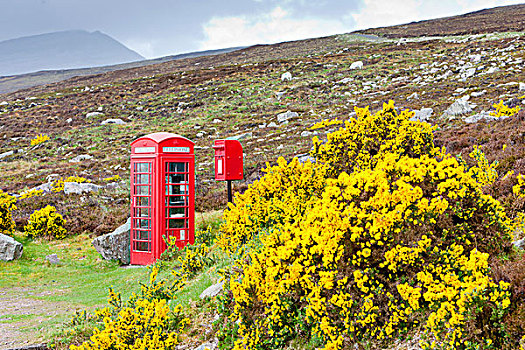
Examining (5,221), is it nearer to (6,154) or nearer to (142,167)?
(142,167)

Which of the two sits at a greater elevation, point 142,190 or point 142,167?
point 142,167

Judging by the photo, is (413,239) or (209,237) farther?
(209,237)

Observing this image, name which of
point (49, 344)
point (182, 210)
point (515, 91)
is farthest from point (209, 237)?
point (515, 91)

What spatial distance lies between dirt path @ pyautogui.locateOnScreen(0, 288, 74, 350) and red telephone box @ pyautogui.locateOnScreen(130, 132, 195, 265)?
2.60 m

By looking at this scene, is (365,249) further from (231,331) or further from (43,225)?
(43,225)

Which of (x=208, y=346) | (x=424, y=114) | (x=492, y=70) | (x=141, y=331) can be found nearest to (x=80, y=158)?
(x=424, y=114)

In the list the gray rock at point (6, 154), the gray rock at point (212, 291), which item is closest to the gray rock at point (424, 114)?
the gray rock at point (212, 291)

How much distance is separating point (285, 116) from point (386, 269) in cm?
3205

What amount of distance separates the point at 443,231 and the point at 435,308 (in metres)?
0.93

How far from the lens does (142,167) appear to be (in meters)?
11.6

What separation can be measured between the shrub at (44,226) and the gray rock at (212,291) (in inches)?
433

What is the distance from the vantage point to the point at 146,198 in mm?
11547

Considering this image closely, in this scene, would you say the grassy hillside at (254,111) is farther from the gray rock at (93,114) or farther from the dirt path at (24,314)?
the dirt path at (24,314)

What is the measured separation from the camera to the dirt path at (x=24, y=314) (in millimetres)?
6633
